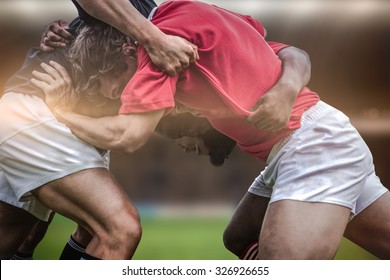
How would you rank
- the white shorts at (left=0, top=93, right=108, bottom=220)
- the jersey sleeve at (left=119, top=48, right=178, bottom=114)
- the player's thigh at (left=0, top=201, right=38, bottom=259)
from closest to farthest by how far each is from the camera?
1. the jersey sleeve at (left=119, top=48, right=178, bottom=114)
2. the white shorts at (left=0, top=93, right=108, bottom=220)
3. the player's thigh at (left=0, top=201, right=38, bottom=259)

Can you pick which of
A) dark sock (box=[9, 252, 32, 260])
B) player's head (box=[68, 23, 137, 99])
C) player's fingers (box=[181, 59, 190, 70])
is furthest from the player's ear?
dark sock (box=[9, 252, 32, 260])

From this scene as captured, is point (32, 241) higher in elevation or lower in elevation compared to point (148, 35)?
lower

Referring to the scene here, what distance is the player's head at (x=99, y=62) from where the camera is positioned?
5.17 feet

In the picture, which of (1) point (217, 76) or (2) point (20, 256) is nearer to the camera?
(1) point (217, 76)

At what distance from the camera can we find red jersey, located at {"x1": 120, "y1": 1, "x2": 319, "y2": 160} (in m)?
1.46

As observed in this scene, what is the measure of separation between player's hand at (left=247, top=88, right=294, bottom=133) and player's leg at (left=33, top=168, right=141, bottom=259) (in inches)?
14.5

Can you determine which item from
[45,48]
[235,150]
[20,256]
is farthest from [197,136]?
[20,256]

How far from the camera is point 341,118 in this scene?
5.16 ft

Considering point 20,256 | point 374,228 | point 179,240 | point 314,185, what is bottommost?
→ point 20,256

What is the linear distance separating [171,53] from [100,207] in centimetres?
40

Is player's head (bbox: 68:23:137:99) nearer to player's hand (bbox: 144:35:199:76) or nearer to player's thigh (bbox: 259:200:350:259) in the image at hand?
player's hand (bbox: 144:35:199:76)

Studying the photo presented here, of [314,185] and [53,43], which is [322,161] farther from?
[53,43]

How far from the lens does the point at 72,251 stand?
67.0 inches
